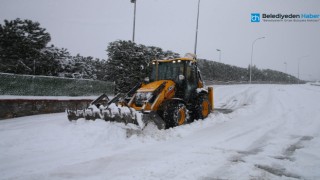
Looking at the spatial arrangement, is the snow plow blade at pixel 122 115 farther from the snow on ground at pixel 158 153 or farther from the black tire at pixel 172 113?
the black tire at pixel 172 113

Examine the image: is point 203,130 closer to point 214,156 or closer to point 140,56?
point 214,156

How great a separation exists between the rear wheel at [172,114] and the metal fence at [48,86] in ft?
26.9

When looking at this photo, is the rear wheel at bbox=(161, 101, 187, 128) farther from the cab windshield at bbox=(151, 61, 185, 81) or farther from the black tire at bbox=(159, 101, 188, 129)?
the cab windshield at bbox=(151, 61, 185, 81)

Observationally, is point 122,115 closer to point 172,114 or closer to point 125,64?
point 172,114

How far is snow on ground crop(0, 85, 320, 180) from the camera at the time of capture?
499 centimetres

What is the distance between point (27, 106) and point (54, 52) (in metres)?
11.3

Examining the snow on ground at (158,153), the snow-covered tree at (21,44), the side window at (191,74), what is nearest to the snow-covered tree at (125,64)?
the snow-covered tree at (21,44)

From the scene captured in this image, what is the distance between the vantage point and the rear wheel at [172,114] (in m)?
9.26

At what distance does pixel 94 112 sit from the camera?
28.7 ft

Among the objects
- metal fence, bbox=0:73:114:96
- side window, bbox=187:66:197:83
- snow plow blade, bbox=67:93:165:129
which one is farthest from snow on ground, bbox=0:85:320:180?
metal fence, bbox=0:73:114:96

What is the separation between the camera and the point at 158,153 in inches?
247

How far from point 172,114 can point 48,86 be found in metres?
8.95

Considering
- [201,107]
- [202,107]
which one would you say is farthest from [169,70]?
Result: [202,107]

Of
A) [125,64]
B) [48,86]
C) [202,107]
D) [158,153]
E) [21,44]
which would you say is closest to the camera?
[158,153]
